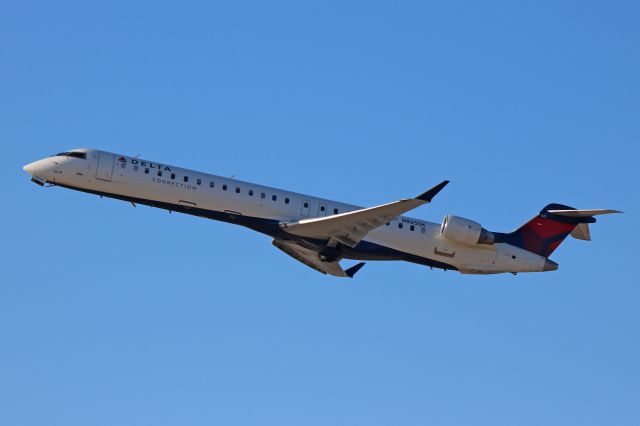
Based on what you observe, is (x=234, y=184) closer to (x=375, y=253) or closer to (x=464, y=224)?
(x=375, y=253)

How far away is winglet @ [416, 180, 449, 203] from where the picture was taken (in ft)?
107

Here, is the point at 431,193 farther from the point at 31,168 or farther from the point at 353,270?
the point at 31,168

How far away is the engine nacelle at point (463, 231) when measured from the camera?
123 ft

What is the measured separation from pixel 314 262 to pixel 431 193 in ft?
28.2

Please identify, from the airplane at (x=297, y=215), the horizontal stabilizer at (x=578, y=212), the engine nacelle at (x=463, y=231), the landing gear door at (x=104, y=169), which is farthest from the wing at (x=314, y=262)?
the horizontal stabilizer at (x=578, y=212)

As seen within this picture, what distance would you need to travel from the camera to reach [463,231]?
123ft

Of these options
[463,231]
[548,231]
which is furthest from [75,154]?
[548,231]

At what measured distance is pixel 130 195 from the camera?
3634 cm

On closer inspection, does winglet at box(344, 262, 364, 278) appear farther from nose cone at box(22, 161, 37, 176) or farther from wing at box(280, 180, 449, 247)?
nose cone at box(22, 161, 37, 176)

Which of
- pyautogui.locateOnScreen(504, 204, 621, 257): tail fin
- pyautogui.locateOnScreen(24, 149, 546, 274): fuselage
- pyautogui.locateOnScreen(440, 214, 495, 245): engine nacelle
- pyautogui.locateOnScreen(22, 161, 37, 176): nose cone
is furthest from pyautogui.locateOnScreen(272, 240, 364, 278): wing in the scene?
pyautogui.locateOnScreen(22, 161, 37, 176): nose cone

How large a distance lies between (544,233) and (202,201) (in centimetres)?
1160

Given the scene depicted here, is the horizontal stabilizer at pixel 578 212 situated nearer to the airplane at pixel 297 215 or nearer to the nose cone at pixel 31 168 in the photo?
the airplane at pixel 297 215

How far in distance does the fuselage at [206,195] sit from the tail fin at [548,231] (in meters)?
2.99

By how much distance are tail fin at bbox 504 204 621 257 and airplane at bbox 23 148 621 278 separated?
36 centimetres
